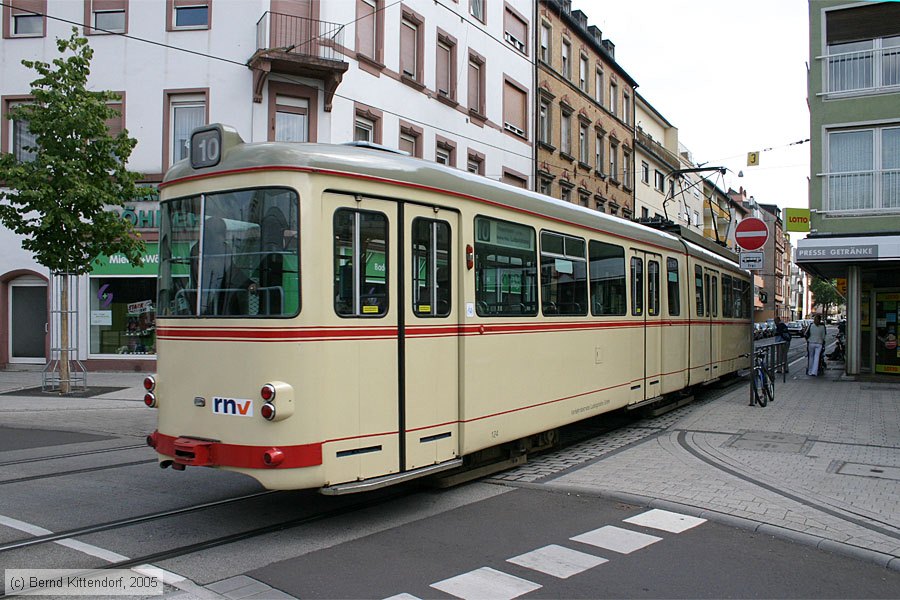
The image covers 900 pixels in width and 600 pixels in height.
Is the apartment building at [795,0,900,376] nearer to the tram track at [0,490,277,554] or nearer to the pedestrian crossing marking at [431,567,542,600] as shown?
the tram track at [0,490,277,554]

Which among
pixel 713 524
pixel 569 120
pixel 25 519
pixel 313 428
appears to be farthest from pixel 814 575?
pixel 569 120

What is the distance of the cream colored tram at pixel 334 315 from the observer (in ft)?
19.0

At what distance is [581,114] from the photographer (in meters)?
33.7

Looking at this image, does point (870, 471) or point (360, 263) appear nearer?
point (360, 263)

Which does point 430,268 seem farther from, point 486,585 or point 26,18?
point 26,18

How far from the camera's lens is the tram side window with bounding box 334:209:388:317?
6039mm

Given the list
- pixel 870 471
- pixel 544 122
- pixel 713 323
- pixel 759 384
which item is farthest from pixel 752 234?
pixel 544 122

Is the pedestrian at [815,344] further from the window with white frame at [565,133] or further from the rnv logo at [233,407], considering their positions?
the rnv logo at [233,407]

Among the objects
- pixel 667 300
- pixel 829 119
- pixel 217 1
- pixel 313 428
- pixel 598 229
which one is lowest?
pixel 313 428

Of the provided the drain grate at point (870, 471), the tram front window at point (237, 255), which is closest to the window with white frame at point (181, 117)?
the tram front window at point (237, 255)

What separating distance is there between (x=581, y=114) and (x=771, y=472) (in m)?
27.4

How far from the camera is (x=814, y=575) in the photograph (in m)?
5.23

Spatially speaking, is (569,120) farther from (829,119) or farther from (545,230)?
(545,230)

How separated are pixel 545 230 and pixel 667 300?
15.7 ft
